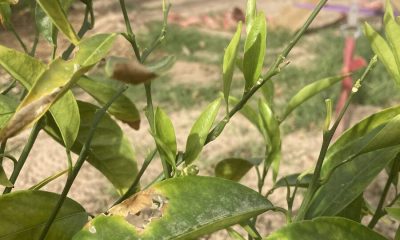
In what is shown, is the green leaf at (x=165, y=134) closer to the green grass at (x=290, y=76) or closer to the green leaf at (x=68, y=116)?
the green leaf at (x=68, y=116)

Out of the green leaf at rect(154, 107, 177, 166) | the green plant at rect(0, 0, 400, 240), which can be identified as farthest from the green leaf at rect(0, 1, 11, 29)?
the green leaf at rect(154, 107, 177, 166)

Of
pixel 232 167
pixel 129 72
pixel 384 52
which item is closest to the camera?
pixel 129 72

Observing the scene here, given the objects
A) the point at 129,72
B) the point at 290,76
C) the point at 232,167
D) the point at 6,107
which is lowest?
the point at 290,76

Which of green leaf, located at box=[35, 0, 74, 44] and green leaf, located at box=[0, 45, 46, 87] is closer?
green leaf, located at box=[0, 45, 46, 87]

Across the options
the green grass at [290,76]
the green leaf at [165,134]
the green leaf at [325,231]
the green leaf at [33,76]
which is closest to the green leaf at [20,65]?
the green leaf at [33,76]

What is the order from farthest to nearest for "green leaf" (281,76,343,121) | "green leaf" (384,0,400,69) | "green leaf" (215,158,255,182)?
"green leaf" (215,158,255,182)
"green leaf" (281,76,343,121)
"green leaf" (384,0,400,69)

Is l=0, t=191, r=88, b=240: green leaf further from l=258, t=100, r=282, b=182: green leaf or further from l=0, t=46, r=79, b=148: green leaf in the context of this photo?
l=258, t=100, r=282, b=182: green leaf

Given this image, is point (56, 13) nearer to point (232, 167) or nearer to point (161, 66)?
point (161, 66)

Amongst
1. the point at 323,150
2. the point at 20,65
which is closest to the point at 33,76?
the point at 20,65
